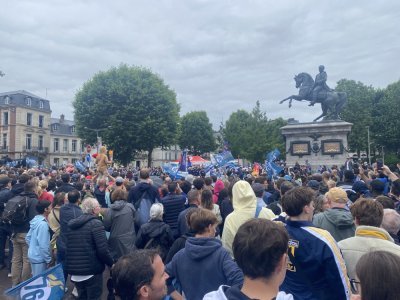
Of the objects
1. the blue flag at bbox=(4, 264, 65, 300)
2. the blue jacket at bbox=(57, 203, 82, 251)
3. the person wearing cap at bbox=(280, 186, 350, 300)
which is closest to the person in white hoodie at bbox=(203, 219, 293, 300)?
the person wearing cap at bbox=(280, 186, 350, 300)

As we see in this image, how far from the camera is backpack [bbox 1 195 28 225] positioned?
Result: 709 centimetres

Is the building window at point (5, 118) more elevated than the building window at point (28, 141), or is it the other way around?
the building window at point (5, 118)

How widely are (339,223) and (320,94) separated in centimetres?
2395

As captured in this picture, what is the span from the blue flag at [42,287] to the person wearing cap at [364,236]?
3.30 m

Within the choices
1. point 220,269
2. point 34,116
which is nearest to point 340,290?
point 220,269

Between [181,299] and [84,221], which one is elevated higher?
[84,221]

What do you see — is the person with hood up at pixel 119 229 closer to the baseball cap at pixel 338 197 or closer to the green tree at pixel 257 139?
the baseball cap at pixel 338 197

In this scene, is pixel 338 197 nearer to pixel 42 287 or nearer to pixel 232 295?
pixel 232 295

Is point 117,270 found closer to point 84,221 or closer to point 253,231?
point 253,231

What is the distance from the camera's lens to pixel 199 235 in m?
3.81

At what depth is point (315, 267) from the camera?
3043 mm

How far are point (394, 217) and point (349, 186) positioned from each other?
4405mm

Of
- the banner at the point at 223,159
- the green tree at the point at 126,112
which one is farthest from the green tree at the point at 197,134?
the banner at the point at 223,159

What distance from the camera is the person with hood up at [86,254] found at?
16.7 ft
